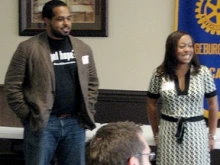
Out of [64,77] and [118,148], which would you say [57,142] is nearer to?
[64,77]

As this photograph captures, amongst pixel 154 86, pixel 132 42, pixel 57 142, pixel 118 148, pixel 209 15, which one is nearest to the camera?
pixel 118 148

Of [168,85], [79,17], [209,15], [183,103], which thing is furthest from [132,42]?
[183,103]

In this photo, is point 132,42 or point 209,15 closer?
point 209,15

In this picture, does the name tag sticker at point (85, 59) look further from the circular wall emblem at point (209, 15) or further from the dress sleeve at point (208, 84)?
the circular wall emblem at point (209, 15)

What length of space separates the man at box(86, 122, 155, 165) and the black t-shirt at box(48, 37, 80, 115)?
160 cm

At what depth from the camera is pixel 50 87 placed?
3094 mm

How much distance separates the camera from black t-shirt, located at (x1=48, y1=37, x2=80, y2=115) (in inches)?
123

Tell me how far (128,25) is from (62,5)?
3.99ft

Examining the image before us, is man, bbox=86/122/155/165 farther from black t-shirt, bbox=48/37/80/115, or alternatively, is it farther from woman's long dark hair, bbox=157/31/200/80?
woman's long dark hair, bbox=157/31/200/80

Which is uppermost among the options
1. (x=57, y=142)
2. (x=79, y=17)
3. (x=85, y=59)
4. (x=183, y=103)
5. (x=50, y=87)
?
(x=79, y=17)

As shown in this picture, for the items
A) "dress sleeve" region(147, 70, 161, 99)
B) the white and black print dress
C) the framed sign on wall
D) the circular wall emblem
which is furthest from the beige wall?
the white and black print dress

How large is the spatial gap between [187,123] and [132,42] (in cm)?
129

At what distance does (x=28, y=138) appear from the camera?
3.21 metres

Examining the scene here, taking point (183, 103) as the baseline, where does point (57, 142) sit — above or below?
below
